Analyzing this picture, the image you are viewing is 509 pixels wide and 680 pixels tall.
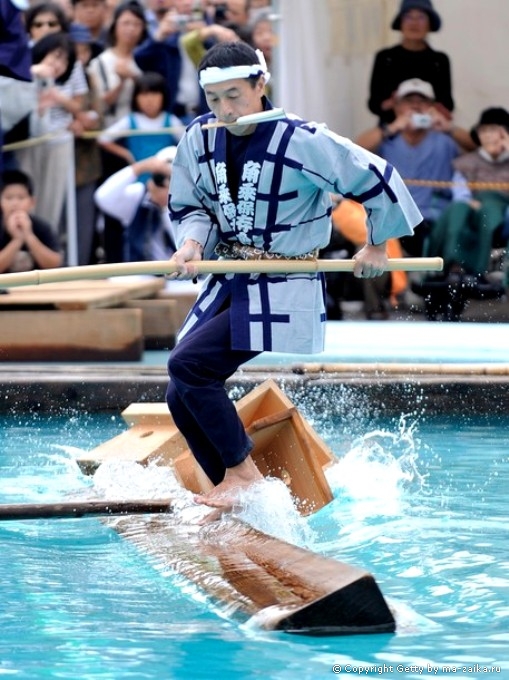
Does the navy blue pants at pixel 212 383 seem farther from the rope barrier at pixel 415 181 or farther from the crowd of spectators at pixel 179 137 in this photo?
the rope barrier at pixel 415 181

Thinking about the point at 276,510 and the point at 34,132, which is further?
the point at 34,132

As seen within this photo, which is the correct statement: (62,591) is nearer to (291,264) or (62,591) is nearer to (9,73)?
(291,264)

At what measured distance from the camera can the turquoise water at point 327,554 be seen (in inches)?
127

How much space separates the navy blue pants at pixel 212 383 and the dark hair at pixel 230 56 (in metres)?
0.70

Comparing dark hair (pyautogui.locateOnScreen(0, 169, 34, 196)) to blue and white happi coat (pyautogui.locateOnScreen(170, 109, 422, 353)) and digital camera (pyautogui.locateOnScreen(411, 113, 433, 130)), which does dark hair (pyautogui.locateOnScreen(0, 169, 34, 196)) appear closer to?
digital camera (pyautogui.locateOnScreen(411, 113, 433, 130))

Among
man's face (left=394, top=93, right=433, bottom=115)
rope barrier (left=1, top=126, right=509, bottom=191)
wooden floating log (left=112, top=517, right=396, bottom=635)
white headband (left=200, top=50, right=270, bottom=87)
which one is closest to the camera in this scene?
wooden floating log (left=112, top=517, right=396, bottom=635)

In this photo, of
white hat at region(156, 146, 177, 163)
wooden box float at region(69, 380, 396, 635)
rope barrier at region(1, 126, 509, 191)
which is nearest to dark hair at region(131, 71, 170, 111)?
rope barrier at region(1, 126, 509, 191)

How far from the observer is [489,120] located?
29.2ft

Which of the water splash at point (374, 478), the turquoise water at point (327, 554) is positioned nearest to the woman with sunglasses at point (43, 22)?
the turquoise water at point (327, 554)

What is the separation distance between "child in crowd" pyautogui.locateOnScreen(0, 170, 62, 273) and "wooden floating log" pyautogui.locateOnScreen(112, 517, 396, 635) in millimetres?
4312

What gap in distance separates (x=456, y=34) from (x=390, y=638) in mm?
6198

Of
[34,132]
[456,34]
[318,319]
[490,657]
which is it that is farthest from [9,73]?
[490,657]

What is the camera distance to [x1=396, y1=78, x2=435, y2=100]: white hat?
8.95m

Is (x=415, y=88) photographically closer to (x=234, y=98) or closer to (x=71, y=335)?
(x=71, y=335)
